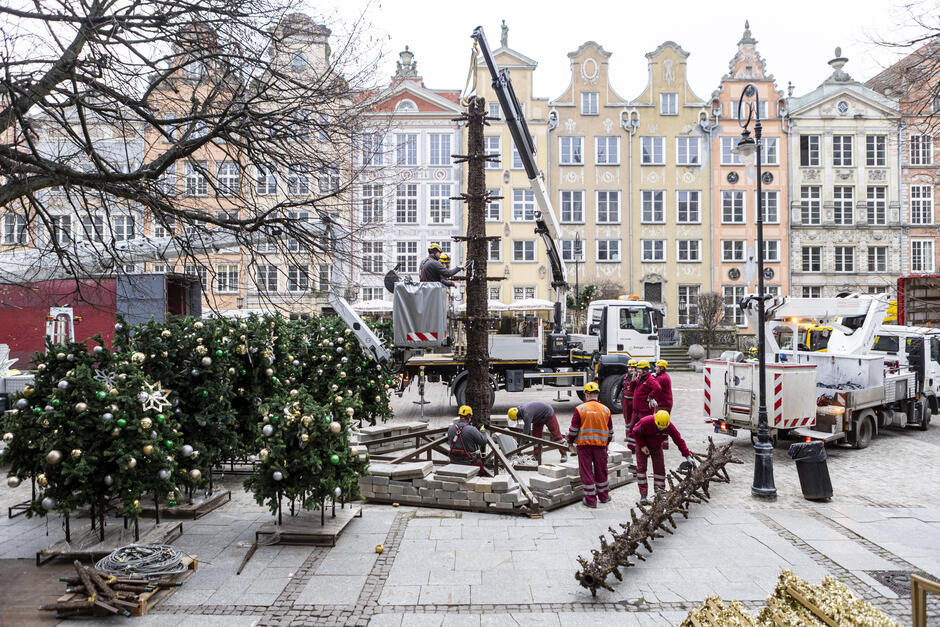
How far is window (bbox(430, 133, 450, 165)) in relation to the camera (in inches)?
1550

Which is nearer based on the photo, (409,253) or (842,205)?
(409,253)

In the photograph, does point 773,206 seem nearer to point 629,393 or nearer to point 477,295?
point 629,393

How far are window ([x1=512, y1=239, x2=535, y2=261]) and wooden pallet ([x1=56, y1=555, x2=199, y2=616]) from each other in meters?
34.0

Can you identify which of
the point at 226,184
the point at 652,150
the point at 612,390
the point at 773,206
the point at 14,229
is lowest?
the point at 612,390

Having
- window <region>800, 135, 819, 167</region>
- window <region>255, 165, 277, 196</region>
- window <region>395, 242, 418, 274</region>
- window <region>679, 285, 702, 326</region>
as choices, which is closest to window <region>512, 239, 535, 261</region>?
window <region>395, 242, 418, 274</region>

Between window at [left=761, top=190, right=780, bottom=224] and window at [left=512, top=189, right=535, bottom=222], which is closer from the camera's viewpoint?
window at [left=512, top=189, right=535, bottom=222]

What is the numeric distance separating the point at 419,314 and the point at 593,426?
11.1ft

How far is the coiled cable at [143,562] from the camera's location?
249 inches

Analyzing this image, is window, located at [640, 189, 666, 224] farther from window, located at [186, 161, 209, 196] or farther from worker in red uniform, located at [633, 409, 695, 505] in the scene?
window, located at [186, 161, 209, 196]

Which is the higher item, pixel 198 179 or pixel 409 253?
pixel 409 253

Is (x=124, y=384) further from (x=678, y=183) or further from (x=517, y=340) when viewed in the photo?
(x=678, y=183)

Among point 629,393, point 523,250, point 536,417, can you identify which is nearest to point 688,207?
point 523,250

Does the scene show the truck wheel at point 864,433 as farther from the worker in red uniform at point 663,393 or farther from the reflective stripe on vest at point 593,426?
the reflective stripe on vest at point 593,426

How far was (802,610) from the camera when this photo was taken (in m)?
4.10
